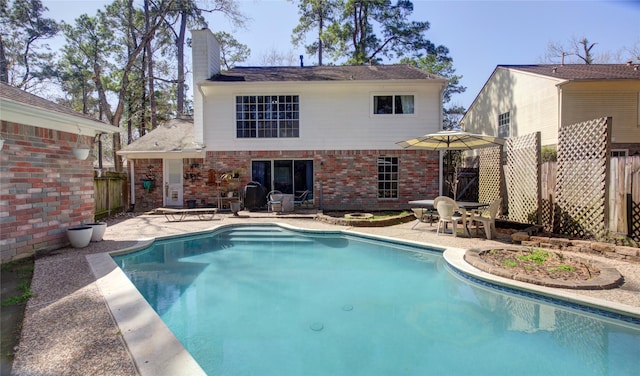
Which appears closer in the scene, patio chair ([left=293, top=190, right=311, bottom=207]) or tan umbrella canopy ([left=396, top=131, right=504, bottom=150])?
tan umbrella canopy ([left=396, top=131, right=504, bottom=150])

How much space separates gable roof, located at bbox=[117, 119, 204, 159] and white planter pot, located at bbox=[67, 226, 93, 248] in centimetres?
706

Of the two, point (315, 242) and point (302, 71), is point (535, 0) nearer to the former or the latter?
point (302, 71)

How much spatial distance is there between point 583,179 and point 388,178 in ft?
24.2

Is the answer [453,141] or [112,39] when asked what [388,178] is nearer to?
[453,141]

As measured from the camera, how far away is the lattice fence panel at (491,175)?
1017 cm

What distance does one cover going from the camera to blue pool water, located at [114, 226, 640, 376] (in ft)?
11.1

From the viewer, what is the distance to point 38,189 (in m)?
6.11

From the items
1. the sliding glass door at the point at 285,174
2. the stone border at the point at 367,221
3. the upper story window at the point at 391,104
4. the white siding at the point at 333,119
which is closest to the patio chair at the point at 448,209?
the stone border at the point at 367,221

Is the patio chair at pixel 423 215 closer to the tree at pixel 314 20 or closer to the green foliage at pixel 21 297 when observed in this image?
the green foliage at pixel 21 297

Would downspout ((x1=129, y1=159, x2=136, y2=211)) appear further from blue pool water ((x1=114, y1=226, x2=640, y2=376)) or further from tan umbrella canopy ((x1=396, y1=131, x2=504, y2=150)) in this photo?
tan umbrella canopy ((x1=396, y1=131, x2=504, y2=150))

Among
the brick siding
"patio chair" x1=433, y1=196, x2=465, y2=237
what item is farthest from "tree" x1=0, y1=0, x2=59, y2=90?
"patio chair" x1=433, y1=196, x2=465, y2=237

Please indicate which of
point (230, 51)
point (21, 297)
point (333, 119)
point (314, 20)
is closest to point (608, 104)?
point (333, 119)

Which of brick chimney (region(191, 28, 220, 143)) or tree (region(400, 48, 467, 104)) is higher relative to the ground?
tree (region(400, 48, 467, 104))

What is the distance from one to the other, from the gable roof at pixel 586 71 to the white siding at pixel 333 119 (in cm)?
581
